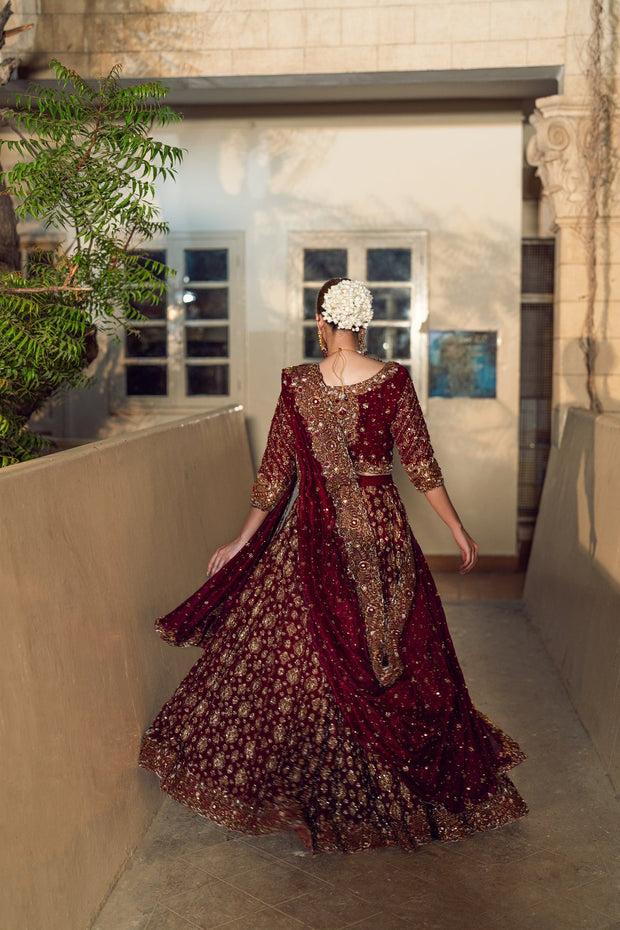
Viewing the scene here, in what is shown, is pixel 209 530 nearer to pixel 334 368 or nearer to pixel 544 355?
pixel 334 368

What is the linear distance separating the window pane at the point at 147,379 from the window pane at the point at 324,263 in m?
1.44

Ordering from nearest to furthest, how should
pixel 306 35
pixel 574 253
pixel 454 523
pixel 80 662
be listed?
1. pixel 80 662
2. pixel 454 523
3. pixel 306 35
4. pixel 574 253

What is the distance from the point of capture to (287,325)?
27.7 ft

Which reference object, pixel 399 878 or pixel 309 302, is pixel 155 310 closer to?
pixel 309 302

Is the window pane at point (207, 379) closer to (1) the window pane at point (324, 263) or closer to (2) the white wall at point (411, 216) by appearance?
(2) the white wall at point (411, 216)

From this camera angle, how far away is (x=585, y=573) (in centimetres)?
511

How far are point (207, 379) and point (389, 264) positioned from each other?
69.2 inches

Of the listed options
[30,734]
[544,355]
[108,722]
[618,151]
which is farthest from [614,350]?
[30,734]

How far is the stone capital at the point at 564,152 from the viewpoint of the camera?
6.70 meters

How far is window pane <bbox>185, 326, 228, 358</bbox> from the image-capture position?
855 centimetres

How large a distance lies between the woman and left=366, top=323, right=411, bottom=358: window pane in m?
4.72

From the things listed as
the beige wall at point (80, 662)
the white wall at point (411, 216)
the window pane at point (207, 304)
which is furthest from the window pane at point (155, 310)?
the beige wall at point (80, 662)

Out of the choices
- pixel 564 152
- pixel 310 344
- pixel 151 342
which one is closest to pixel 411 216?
pixel 310 344

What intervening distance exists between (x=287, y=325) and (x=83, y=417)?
1853 millimetres
